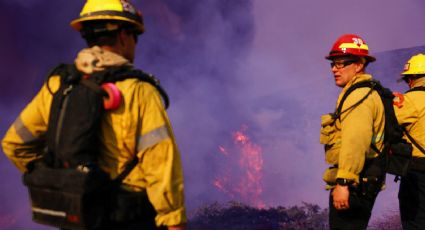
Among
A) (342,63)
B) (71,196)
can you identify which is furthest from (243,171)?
(71,196)

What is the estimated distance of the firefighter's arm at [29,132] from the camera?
92.4 inches

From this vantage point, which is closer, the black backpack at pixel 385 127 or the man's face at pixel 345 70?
the black backpack at pixel 385 127

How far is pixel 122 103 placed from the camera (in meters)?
2.09

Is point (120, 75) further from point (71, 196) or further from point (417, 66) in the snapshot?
point (417, 66)

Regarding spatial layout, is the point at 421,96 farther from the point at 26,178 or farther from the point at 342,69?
the point at 26,178

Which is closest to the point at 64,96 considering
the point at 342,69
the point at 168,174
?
the point at 168,174

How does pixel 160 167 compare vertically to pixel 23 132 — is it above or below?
below

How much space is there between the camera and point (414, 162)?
4934mm

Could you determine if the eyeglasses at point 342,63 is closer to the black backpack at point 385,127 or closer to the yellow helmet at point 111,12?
the black backpack at point 385,127

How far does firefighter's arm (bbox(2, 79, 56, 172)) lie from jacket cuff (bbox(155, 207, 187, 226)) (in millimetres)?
819

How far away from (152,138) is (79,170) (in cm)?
35

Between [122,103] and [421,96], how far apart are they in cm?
397

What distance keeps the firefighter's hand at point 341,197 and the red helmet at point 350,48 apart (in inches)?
48.0

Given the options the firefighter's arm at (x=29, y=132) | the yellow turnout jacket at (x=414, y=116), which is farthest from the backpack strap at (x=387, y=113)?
the firefighter's arm at (x=29, y=132)
